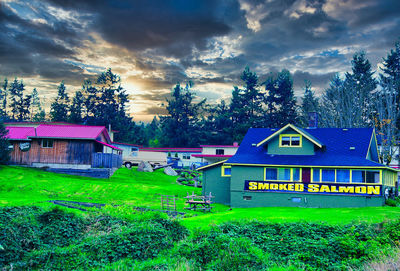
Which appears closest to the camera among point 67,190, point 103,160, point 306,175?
point 306,175

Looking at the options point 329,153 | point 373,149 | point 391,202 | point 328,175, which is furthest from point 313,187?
point 373,149

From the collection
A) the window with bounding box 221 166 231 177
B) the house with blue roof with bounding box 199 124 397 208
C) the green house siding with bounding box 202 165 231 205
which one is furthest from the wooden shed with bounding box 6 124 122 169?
the window with bounding box 221 166 231 177

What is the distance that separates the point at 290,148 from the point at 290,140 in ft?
2.55

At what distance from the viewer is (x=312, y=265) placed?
644 inches

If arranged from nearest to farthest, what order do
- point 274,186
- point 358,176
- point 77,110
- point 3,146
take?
1. point 358,176
2. point 274,186
3. point 3,146
4. point 77,110

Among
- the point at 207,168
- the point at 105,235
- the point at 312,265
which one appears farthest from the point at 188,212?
the point at 312,265

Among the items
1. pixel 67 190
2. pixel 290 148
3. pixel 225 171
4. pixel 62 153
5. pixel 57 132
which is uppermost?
pixel 57 132

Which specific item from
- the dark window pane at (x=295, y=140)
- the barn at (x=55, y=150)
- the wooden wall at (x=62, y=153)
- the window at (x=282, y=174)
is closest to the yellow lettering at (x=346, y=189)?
the window at (x=282, y=174)

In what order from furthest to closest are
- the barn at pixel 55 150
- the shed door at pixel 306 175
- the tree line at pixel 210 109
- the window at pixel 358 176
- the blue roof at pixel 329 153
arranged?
the tree line at pixel 210 109, the barn at pixel 55 150, the shed door at pixel 306 175, the blue roof at pixel 329 153, the window at pixel 358 176

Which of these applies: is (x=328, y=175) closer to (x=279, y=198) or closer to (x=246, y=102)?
(x=279, y=198)

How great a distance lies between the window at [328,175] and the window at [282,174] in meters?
2.04

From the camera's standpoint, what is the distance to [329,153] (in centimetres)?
3384

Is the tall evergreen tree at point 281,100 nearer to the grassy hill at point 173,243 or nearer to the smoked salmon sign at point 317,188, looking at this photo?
the smoked salmon sign at point 317,188

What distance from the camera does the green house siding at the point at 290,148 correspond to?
112 feet
